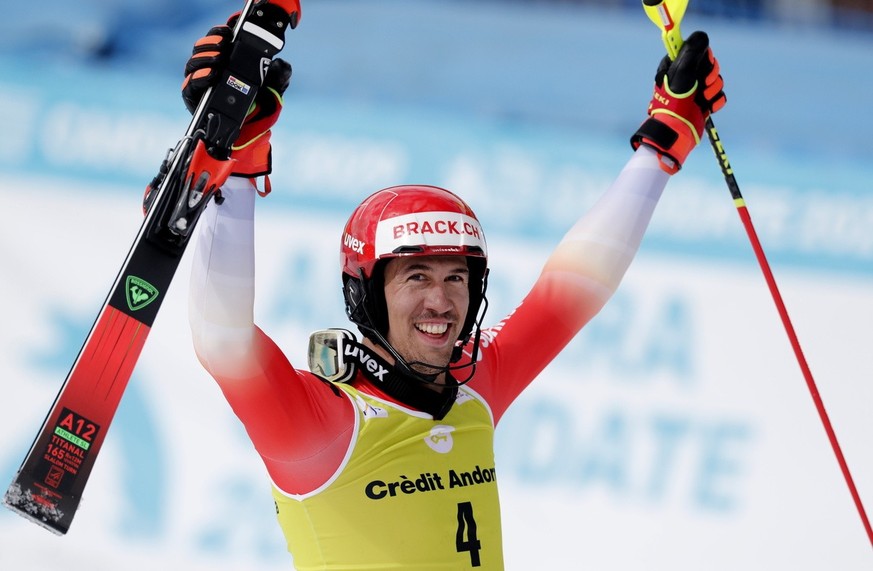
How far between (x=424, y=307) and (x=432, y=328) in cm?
6

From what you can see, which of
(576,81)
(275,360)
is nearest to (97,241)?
(576,81)

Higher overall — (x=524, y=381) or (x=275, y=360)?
(x=524, y=381)

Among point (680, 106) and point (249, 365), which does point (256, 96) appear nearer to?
point (249, 365)

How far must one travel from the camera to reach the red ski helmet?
126 inches

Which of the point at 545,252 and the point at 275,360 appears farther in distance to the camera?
the point at 545,252

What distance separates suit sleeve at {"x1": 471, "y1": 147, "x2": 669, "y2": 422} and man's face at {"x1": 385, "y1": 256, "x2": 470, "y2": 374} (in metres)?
0.39

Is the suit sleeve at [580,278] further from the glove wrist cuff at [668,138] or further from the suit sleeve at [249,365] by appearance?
the suit sleeve at [249,365]

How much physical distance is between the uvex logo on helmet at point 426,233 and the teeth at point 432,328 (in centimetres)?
19

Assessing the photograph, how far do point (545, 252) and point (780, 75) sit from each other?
175cm

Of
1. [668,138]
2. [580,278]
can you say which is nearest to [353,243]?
[580,278]

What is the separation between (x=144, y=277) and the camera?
9.70 feet

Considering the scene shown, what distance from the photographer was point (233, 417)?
212 inches

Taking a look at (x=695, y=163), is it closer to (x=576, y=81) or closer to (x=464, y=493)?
(x=576, y=81)

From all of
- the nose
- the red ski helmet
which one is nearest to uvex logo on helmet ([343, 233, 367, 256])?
the red ski helmet
